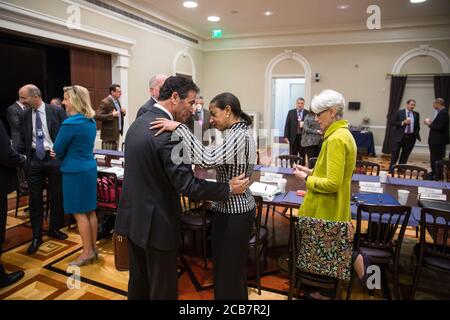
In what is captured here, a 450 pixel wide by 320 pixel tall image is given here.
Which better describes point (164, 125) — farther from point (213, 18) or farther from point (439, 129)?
point (213, 18)

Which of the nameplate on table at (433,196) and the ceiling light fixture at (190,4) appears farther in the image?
the ceiling light fixture at (190,4)

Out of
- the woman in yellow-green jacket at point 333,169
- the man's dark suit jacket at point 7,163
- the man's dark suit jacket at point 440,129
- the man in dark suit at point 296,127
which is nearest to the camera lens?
the woman in yellow-green jacket at point 333,169

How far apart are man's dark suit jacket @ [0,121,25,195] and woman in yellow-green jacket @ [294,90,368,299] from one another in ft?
7.12

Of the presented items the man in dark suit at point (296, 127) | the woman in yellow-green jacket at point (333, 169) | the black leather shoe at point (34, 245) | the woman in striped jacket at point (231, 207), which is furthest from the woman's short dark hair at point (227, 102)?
the man in dark suit at point (296, 127)

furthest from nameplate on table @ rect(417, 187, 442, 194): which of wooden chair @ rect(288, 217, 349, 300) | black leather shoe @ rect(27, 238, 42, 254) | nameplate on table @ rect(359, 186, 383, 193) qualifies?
black leather shoe @ rect(27, 238, 42, 254)

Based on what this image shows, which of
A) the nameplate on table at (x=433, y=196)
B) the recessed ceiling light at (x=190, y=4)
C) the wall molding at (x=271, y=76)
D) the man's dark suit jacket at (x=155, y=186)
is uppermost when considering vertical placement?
the recessed ceiling light at (x=190, y=4)

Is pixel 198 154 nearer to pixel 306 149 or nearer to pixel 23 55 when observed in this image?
pixel 306 149

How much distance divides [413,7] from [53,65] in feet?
23.9

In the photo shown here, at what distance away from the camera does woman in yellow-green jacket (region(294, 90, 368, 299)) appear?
71.4 inches

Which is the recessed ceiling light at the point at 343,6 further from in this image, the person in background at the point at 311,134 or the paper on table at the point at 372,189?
the paper on table at the point at 372,189

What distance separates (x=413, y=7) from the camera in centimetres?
645

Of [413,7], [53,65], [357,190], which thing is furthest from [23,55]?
[413,7]

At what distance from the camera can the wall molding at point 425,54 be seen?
7.62 metres

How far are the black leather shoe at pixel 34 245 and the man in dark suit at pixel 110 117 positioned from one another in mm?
2323
